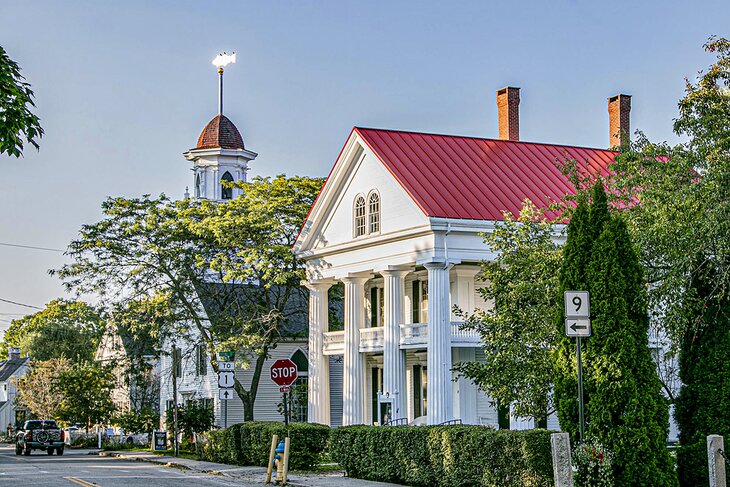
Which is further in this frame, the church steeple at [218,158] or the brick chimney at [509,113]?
the church steeple at [218,158]

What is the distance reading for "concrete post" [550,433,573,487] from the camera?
16.9 m

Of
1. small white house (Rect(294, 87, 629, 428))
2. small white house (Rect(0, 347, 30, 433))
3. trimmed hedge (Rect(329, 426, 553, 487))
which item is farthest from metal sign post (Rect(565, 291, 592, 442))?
small white house (Rect(0, 347, 30, 433))

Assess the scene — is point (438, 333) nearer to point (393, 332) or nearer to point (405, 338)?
point (393, 332)

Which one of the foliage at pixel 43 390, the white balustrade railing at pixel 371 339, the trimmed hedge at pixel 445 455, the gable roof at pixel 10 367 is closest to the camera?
the trimmed hedge at pixel 445 455

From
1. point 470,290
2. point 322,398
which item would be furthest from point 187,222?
point 470,290

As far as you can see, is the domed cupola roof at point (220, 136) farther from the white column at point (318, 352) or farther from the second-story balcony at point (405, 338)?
the second-story balcony at point (405, 338)

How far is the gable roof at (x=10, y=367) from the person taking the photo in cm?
9738

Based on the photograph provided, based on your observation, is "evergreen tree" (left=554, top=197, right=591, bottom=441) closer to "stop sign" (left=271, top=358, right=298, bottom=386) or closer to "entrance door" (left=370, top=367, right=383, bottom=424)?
"stop sign" (left=271, top=358, right=298, bottom=386)

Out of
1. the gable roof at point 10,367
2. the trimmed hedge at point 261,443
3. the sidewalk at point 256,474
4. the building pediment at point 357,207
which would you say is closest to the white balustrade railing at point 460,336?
the building pediment at point 357,207

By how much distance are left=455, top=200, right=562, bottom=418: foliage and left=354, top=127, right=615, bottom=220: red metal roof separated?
9632 mm

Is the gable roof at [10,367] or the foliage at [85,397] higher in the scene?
the gable roof at [10,367]

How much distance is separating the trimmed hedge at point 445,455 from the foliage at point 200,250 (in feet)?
57.2

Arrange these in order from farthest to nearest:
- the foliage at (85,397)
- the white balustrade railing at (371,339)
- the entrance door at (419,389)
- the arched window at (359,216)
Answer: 1. the foliage at (85,397)
2. the entrance door at (419,389)
3. the white balustrade railing at (371,339)
4. the arched window at (359,216)

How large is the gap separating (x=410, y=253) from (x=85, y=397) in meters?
24.0
